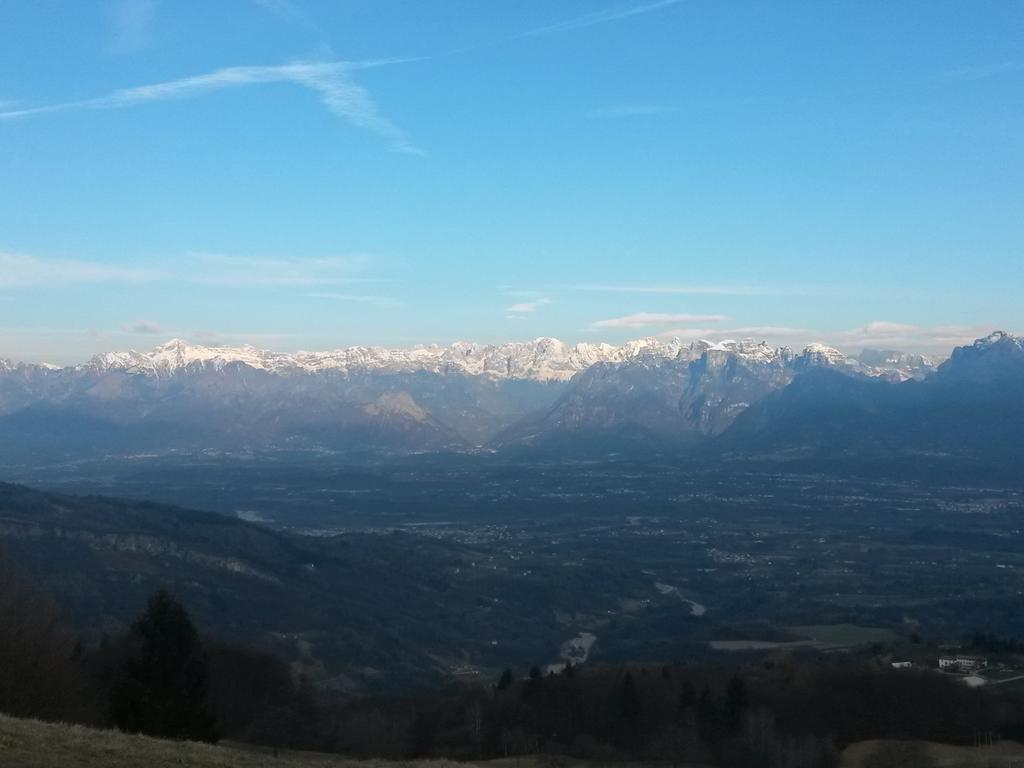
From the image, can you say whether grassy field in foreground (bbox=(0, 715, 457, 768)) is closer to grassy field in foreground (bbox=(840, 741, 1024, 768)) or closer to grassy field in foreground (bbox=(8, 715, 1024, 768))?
grassy field in foreground (bbox=(8, 715, 1024, 768))

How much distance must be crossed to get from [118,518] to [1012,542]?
Result: 407 feet

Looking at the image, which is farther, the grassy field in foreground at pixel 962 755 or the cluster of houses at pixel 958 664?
the cluster of houses at pixel 958 664

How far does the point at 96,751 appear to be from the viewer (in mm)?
19609

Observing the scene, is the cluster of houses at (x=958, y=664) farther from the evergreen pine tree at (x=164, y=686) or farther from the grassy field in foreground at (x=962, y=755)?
the evergreen pine tree at (x=164, y=686)

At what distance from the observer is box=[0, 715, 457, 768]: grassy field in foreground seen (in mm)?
18547

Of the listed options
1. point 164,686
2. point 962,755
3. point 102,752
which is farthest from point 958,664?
point 102,752

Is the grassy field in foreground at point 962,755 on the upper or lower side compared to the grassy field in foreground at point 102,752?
lower

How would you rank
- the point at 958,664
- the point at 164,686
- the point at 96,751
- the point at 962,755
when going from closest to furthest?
the point at 96,751 < the point at 164,686 < the point at 962,755 < the point at 958,664

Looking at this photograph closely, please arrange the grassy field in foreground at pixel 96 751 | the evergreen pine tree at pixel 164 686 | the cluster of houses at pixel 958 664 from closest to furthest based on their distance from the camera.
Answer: the grassy field in foreground at pixel 96 751
the evergreen pine tree at pixel 164 686
the cluster of houses at pixel 958 664

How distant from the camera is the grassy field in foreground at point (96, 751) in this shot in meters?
18.5

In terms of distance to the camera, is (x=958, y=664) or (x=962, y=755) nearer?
(x=962, y=755)

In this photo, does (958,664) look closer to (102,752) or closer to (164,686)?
(164,686)

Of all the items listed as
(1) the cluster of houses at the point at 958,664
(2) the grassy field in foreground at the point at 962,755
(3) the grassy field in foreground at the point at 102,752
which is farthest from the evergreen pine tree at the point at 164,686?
(1) the cluster of houses at the point at 958,664

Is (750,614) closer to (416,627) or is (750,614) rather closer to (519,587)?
(519,587)
